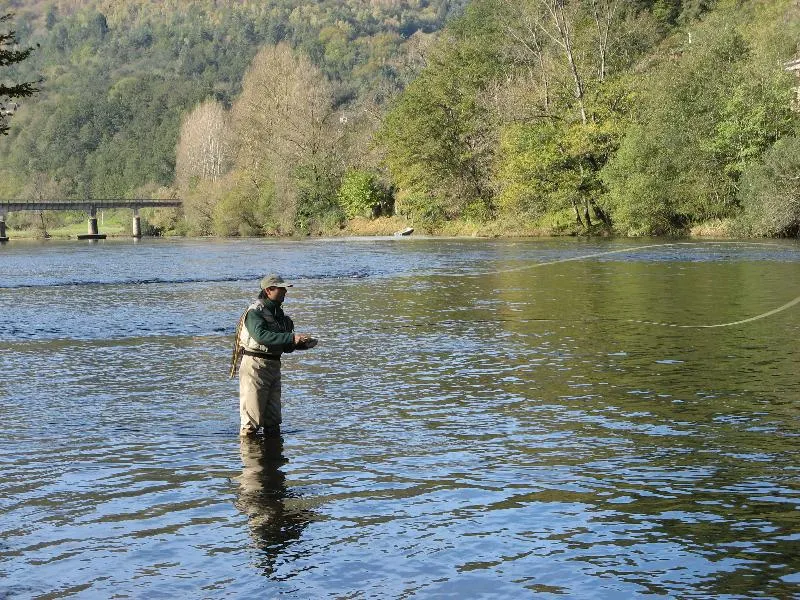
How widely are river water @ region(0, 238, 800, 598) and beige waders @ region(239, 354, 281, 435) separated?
29 centimetres

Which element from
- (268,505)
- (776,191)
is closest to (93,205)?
(776,191)

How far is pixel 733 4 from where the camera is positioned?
112 meters

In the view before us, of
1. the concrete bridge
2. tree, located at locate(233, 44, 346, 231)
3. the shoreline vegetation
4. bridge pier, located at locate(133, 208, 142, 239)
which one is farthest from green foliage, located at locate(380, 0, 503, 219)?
bridge pier, located at locate(133, 208, 142, 239)

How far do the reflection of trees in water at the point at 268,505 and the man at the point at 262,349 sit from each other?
523mm

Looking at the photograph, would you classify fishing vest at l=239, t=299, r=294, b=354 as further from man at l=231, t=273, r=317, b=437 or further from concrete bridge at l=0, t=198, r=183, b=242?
concrete bridge at l=0, t=198, r=183, b=242

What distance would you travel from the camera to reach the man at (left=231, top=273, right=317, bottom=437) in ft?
45.4

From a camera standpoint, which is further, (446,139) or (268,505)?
(446,139)

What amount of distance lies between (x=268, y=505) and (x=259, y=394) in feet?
10.7

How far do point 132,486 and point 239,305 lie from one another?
2309 centimetres

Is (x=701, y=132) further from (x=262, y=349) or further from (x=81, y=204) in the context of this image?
(x=81, y=204)

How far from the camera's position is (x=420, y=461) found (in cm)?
1294

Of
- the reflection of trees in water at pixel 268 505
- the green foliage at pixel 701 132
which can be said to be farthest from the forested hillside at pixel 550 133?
the reflection of trees in water at pixel 268 505

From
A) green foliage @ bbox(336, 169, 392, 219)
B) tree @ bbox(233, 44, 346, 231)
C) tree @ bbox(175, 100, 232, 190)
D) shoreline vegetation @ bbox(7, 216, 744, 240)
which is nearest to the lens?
shoreline vegetation @ bbox(7, 216, 744, 240)

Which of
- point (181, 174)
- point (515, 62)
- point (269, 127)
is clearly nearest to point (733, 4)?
point (515, 62)
